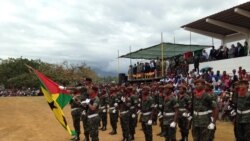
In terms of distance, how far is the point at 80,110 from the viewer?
16.7m

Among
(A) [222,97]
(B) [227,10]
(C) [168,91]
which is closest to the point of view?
(C) [168,91]

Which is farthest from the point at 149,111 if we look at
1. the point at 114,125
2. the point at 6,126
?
the point at 6,126

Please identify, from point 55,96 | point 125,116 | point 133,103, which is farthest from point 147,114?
point 55,96

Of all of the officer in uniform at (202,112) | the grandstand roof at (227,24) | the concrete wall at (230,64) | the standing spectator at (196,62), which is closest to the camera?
the officer in uniform at (202,112)

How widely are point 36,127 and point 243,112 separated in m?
12.9

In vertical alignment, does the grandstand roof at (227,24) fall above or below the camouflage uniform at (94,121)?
above

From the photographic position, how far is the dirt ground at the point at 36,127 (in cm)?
1778

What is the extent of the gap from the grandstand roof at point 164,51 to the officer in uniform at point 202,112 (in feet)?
75.4

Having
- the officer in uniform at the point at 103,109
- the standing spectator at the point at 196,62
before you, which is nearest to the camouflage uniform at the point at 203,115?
the officer in uniform at the point at 103,109

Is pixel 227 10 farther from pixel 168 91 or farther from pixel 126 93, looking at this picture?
pixel 168 91

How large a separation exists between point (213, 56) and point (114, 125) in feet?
34.9

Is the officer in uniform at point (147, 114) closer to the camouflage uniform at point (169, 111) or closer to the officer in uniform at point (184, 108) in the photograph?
the camouflage uniform at point (169, 111)

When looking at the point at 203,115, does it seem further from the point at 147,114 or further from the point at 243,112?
the point at 147,114

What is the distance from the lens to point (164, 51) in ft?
120
